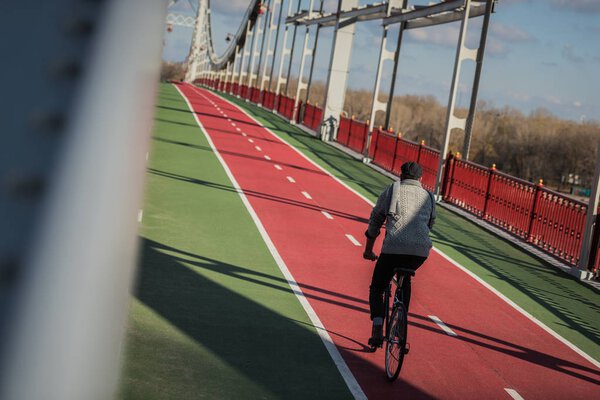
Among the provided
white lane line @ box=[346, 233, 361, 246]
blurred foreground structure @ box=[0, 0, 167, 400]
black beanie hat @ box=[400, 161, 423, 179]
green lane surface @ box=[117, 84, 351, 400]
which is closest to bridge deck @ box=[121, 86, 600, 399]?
green lane surface @ box=[117, 84, 351, 400]

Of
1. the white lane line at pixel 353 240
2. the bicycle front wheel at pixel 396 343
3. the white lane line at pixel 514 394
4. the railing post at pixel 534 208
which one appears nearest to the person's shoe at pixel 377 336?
the bicycle front wheel at pixel 396 343

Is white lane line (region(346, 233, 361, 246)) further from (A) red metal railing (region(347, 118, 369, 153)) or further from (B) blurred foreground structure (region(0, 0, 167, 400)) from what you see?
(A) red metal railing (region(347, 118, 369, 153))

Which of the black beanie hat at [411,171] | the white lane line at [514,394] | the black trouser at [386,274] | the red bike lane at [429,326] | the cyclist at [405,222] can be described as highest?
the black beanie hat at [411,171]

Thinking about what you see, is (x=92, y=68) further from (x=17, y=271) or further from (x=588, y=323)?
(x=588, y=323)

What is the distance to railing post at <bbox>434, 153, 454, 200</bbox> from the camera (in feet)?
76.5

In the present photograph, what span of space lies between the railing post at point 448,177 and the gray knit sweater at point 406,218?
52.0 ft

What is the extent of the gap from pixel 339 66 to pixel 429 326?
110ft

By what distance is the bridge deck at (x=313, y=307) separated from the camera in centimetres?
738

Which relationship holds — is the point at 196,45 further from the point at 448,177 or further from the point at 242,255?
the point at 242,255

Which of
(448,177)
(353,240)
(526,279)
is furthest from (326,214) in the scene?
(448,177)

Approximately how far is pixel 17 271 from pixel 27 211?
5 cm

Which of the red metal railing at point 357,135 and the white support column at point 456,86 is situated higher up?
the white support column at point 456,86

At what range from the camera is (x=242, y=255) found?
1259 cm

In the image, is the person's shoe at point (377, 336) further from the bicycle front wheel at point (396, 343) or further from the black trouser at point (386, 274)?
the bicycle front wheel at point (396, 343)
